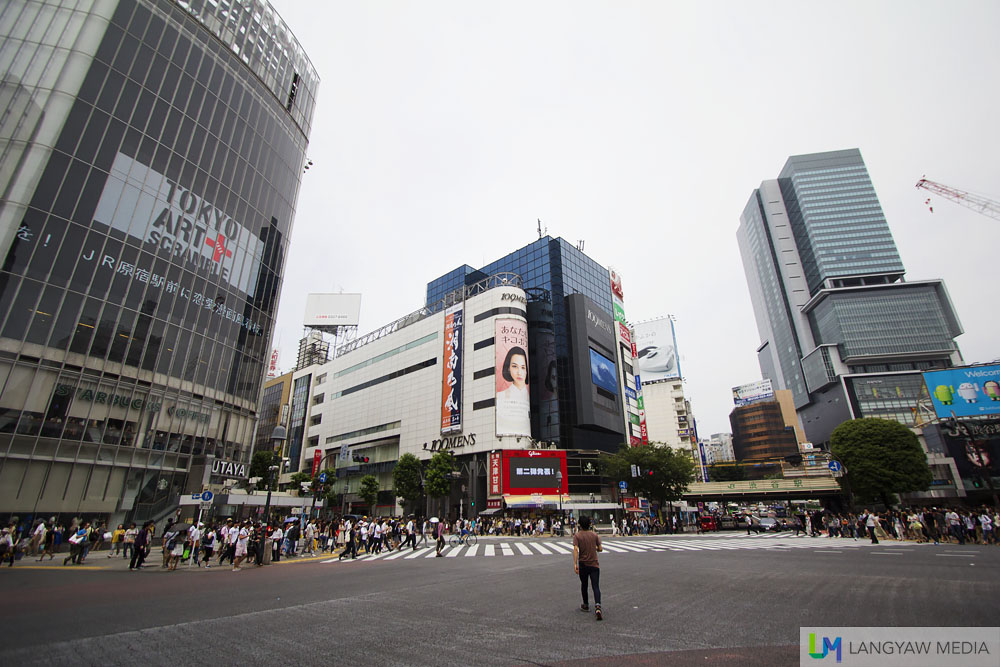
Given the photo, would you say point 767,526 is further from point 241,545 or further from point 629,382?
point 241,545

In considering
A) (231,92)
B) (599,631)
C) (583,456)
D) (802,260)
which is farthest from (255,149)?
(802,260)

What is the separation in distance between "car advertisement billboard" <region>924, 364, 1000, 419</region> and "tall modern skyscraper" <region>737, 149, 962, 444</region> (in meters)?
51.5

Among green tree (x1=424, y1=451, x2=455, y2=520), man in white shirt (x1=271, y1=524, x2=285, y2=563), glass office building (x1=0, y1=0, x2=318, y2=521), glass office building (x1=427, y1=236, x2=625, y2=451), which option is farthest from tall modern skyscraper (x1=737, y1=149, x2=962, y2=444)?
glass office building (x1=0, y1=0, x2=318, y2=521)

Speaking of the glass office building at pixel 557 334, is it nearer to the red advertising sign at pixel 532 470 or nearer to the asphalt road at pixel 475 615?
the red advertising sign at pixel 532 470

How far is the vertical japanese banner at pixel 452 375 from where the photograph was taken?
58875mm

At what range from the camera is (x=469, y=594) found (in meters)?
9.94

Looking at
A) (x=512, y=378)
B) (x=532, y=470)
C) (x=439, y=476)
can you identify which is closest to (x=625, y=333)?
(x=512, y=378)

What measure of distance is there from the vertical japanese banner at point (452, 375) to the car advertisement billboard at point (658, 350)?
61.9 metres

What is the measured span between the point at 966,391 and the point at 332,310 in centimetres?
9258

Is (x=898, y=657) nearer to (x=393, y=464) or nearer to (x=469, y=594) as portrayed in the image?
(x=469, y=594)

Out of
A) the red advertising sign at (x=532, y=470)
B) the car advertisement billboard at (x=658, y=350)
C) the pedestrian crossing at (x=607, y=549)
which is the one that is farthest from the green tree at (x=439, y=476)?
the car advertisement billboard at (x=658, y=350)

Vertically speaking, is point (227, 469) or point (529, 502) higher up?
point (227, 469)

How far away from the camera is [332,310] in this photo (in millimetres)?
89500

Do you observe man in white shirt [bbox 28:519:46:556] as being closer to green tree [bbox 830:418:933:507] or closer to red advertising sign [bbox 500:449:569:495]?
red advertising sign [bbox 500:449:569:495]
